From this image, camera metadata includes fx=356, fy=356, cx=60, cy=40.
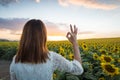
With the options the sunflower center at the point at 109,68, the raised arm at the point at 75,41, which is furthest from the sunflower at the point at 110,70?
the raised arm at the point at 75,41

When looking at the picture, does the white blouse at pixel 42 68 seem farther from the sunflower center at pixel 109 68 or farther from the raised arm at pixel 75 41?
the sunflower center at pixel 109 68

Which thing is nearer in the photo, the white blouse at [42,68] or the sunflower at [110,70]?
the white blouse at [42,68]

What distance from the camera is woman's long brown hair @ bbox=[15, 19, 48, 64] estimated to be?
2.84 metres

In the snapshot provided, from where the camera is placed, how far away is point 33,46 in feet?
9.32

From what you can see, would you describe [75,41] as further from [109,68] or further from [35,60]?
[109,68]

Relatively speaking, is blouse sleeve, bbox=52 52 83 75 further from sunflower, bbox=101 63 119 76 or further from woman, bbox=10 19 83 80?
sunflower, bbox=101 63 119 76

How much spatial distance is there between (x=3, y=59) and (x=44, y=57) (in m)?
17.3

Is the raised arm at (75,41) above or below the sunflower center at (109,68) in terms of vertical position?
above

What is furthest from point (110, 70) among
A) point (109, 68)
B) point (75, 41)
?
point (75, 41)

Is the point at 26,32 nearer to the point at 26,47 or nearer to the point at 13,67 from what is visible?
the point at 26,47

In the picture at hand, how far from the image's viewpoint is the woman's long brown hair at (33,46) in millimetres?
2840

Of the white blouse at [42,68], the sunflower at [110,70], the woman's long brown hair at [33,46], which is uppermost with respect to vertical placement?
the woman's long brown hair at [33,46]

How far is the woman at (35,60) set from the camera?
111 inches

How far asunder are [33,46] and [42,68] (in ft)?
0.62
